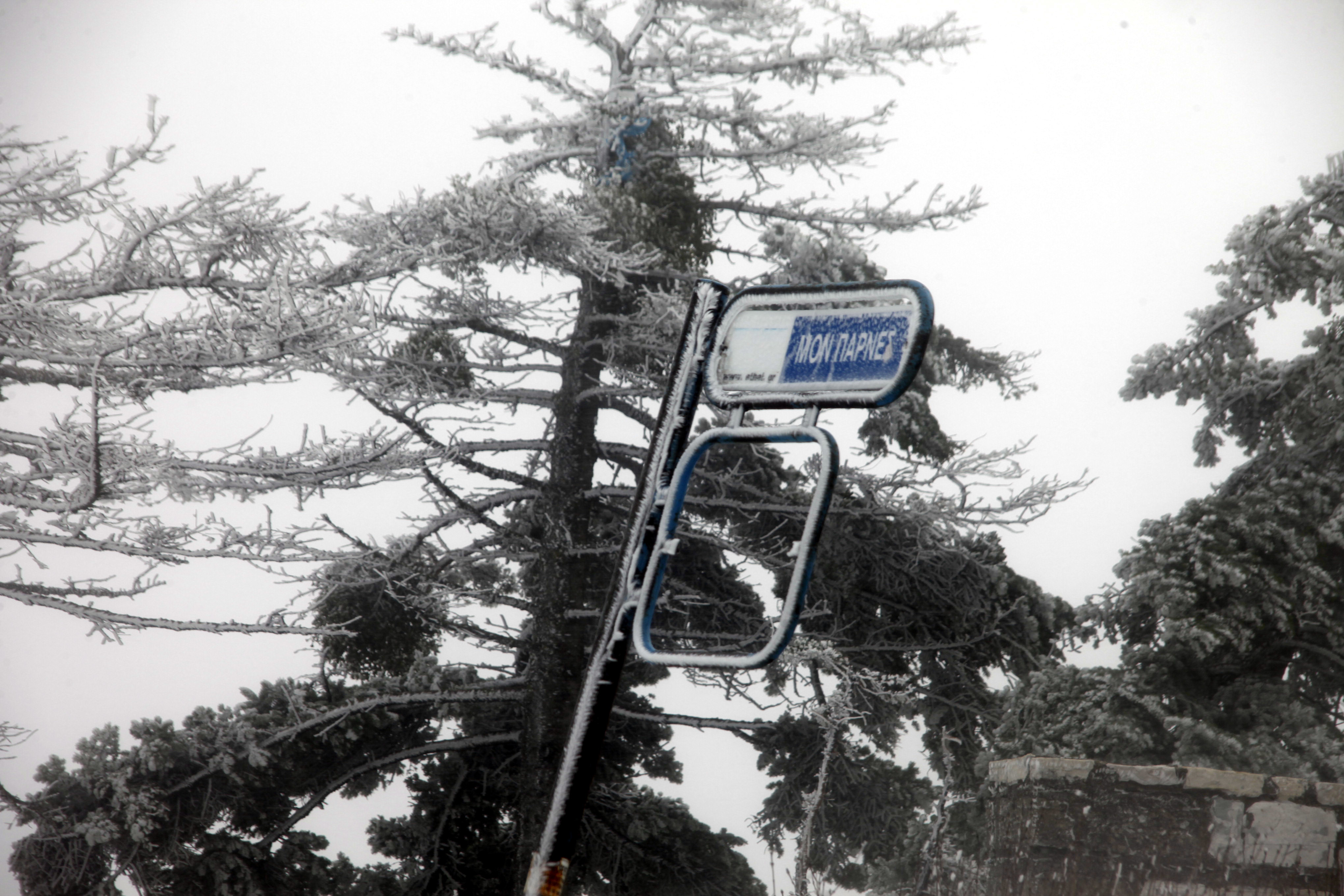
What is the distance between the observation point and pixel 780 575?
12742 mm

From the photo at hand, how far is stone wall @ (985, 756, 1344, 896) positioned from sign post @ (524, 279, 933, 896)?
298 cm

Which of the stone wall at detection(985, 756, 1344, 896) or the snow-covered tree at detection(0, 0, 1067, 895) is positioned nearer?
the stone wall at detection(985, 756, 1344, 896)

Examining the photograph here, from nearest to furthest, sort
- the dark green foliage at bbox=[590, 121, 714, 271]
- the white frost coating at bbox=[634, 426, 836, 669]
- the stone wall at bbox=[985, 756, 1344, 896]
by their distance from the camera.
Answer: the white frost coating at bbox=[634, 426, 836, 669] → the stone wall at bbox=[985, 756, 1344, 896] → the dark green foliage at bbox=[590, 121, 714, 271]

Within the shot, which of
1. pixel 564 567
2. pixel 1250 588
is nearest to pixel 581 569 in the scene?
pixel 564 567

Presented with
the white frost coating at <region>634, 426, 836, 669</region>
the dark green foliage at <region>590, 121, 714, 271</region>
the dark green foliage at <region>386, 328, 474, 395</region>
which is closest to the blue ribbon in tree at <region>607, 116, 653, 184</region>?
the dark green foliage at <region>590, 121, 714, 271</region>

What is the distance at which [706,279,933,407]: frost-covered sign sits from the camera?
6.51 ft

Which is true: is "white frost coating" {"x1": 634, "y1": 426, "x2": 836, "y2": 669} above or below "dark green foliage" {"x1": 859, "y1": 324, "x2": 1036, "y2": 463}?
below

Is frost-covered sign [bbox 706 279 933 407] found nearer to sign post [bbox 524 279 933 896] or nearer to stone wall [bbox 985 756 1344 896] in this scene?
sign post [bbox 524 279 933 896]

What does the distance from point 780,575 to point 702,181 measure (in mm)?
4641

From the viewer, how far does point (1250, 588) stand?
34.8ft

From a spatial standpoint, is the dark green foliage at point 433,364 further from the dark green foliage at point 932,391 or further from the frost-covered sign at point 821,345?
the frost-covered sign at point 821,345

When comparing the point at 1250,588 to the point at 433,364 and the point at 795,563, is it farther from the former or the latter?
the point at 795,563

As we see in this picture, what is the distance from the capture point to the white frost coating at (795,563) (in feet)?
6.23

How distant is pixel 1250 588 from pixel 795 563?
10.2 metres
